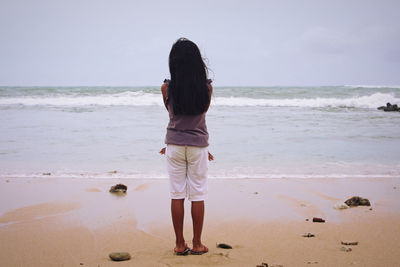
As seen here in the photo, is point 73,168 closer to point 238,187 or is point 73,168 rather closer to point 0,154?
point 0,154

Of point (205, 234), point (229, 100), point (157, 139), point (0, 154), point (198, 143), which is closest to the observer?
point (198, 143)

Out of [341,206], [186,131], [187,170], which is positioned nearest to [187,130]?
[186,131]

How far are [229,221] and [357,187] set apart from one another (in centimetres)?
238

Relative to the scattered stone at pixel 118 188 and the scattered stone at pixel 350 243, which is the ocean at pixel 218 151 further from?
the scattered stone at pixel 350 243

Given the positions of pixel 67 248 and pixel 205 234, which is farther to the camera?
pixel 205 234

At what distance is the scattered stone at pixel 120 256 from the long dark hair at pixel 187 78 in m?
1.18

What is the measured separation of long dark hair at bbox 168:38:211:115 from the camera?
264cm

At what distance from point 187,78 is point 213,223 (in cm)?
172

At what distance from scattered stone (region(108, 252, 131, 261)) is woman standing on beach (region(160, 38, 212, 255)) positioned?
1.26 ft

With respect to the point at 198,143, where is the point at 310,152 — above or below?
below

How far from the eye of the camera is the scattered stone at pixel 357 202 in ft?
14.0

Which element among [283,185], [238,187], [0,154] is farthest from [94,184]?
[0,154]

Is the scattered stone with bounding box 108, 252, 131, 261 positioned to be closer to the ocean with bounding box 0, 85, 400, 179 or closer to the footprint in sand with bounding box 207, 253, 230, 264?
the footprint in sand with bounding box 207, 253, 230, 264

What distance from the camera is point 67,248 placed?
3014 millimetres
